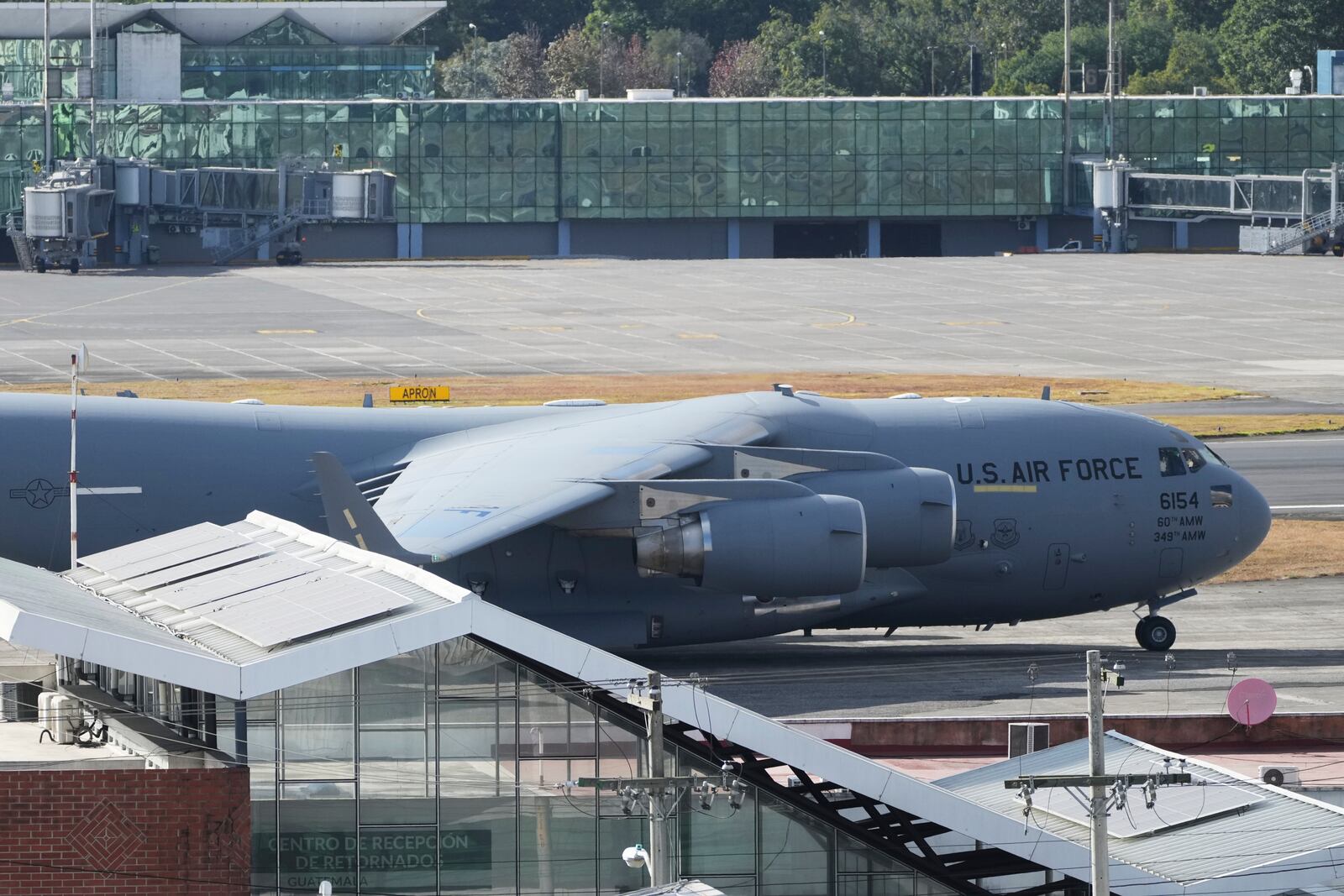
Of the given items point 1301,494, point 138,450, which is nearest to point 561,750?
point 138,450

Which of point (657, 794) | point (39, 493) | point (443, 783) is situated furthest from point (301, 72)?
point (657, 794)

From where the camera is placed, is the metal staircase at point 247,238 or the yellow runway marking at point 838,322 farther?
the metal staircase at point 247,238

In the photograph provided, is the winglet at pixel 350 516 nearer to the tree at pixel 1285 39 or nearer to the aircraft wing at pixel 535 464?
the aircraft wing at pixel 535 464

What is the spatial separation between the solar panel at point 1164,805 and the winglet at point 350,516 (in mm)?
10616

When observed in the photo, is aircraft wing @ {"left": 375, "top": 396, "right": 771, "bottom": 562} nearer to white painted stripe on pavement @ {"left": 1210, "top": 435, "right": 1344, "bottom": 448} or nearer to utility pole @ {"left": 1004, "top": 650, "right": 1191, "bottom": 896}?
utility pole @ {"left": 1004, "top": 650, "right": 1191, "bottom": 896}

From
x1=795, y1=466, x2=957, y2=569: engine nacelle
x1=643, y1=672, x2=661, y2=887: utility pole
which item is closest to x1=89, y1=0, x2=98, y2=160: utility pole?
x1=795, y1=466, x2=957, y2=569: engine nacelle

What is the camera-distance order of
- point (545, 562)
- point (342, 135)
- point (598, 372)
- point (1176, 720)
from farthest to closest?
point (342, 135), point (598, 372), point (545, 562), point (1176, 720)

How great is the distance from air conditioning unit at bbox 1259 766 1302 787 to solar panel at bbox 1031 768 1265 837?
2.01 metres

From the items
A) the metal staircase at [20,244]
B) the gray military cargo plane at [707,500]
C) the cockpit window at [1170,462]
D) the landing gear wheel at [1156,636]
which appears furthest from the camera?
the metal staircase at [20,244]

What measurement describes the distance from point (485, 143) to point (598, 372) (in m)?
60.0

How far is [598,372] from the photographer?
8094 cm

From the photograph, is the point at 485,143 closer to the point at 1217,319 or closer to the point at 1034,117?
the point at 1034,117

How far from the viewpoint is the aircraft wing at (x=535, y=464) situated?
32.8 m

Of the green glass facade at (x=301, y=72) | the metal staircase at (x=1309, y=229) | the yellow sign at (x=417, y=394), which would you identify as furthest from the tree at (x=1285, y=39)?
the yellow sign at (x=417, y=394)
